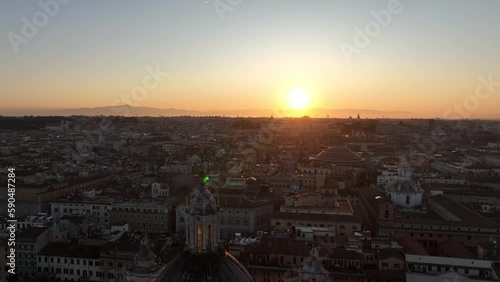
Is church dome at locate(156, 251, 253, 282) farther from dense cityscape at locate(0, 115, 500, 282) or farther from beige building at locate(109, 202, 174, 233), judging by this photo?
beige building at locate(109, 202, 174, 233)

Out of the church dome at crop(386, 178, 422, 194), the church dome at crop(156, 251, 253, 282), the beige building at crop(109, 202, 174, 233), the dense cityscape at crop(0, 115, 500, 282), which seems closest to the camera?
the church dome at crop(156, 251, 253, 282)

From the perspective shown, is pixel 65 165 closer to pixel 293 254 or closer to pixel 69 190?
pixel 69 190

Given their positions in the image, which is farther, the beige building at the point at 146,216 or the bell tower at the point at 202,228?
the beige building at the point at 146,216

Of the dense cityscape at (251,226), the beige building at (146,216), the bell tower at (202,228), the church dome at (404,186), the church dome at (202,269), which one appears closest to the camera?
the church dome at (202,269)

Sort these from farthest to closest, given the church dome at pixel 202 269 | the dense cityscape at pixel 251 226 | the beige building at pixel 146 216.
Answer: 1. the beige building at pixel 146 216
2. the dense cityscape at pixel 251 226
3. the church dome at pixel 202 269

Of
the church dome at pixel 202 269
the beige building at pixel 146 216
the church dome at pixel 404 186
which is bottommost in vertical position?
Answer: the beige building at pixel 146 216

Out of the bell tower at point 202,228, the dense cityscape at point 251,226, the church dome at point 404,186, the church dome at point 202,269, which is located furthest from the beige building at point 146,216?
the bell tower at point 202,228

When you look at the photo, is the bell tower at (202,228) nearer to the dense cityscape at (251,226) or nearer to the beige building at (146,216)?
the dense cityscape at (251,226)

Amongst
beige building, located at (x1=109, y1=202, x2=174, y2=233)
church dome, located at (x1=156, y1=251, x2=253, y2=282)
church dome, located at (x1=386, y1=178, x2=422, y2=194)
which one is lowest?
beige building, located at (x1=109, y1=202, x2=174, y2=233)

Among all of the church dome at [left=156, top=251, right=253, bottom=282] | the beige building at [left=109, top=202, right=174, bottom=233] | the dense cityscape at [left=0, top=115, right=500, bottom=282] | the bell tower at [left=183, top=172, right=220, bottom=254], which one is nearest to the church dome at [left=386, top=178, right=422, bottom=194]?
the dense cityscape at [left=0, top=115, right=500, bottom=282]

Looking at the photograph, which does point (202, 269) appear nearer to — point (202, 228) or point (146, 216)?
point (202, 228)
